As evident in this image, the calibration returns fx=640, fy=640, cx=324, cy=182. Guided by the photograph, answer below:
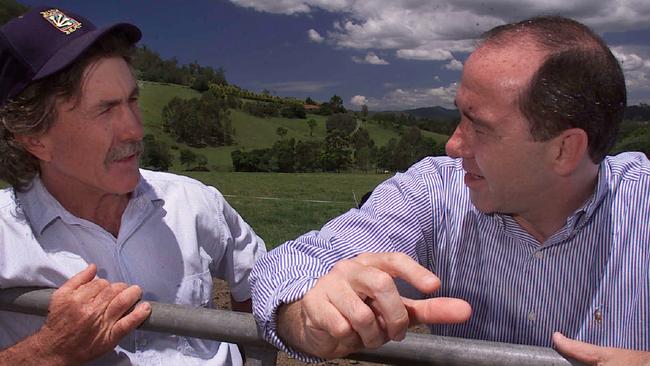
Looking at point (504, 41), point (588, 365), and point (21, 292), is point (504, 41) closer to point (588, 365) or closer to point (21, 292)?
point (588, 365)

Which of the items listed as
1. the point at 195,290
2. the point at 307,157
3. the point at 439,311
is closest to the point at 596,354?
the point at 439,311

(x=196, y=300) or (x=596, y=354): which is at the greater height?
(x=596, y=354)

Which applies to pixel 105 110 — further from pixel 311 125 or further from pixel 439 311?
pixel 311 125

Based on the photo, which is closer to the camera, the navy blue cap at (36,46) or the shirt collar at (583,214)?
the shirt collar at (583,214)

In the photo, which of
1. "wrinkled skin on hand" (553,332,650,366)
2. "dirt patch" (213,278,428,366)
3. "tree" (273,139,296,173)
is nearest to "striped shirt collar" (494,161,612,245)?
"wrinkled skin on hand" (553,332,650,366)

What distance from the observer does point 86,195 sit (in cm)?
215

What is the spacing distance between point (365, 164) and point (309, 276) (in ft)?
259

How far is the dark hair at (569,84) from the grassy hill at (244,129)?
82805mm

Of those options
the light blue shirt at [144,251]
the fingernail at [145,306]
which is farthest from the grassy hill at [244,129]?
the fingernail at [145,306]

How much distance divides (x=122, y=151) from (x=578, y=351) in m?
1.52

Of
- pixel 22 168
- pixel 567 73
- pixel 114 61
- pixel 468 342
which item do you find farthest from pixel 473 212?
pixel 22 168

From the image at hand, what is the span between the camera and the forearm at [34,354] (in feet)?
5.75

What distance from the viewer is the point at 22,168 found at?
84.4 inches

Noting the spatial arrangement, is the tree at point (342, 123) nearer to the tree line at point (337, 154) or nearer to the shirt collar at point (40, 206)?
the tree line at point (337, 154)
